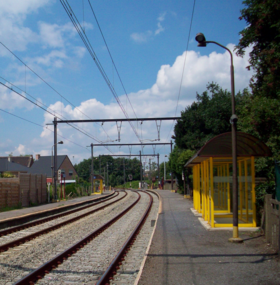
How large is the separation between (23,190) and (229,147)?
1655cm

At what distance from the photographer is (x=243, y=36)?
38.1ft

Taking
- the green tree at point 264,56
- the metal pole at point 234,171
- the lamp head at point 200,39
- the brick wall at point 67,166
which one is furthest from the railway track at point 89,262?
the brick wall at point 67,166

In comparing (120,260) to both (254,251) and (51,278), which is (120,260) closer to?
(51,278)

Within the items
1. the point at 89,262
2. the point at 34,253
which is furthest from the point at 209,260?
the point at 34,253

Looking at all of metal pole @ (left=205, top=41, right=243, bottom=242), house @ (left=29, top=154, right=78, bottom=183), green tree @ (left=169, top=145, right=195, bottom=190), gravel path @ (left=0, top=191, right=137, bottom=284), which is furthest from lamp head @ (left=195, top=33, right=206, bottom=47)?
house @ (left=29, top=154, right=78, bottom=183)

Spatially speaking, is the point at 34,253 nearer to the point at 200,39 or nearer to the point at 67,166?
the point at 200,39

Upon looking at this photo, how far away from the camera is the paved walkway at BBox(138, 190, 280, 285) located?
6533 mm

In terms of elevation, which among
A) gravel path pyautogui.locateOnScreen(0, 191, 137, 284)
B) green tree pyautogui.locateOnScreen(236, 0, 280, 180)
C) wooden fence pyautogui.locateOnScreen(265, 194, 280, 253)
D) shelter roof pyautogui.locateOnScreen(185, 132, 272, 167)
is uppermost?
green tree pyautogui.locateOnScreen(236, 0, 280, 180)

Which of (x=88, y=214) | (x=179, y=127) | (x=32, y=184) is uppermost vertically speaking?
(x=179, y=127)

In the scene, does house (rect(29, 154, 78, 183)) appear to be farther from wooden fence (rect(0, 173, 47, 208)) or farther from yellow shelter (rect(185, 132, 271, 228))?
yellow shelter (rect(185, 132, 271, 228))

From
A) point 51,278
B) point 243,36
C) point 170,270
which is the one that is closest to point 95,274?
point 51,278

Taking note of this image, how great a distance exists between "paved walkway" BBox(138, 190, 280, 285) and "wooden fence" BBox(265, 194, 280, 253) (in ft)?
0.81

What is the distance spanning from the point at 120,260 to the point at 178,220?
6852 millimetres

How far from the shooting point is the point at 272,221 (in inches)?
362
